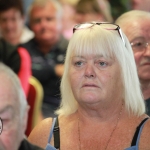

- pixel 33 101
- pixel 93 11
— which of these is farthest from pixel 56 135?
pixel 93 11

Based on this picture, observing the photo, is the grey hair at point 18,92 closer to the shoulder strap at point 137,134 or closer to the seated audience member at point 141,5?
the shoulder strap at point 137,134

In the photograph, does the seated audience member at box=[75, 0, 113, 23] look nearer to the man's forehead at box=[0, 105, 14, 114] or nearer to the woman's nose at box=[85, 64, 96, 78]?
the woman's nose at box=[85, 64, 96, 78]

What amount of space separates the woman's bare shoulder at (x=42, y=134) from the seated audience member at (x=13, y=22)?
1.98m

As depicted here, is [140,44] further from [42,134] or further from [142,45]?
[42,134]

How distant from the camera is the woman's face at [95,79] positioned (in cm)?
230

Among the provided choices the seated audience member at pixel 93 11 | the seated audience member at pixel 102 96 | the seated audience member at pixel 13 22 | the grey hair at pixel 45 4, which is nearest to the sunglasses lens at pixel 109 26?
the seated audience member at pixel 102 96

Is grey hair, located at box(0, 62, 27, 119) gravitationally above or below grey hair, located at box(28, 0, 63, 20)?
above

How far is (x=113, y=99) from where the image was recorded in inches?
93.0

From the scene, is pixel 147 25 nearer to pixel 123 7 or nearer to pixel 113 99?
pixel 113 99

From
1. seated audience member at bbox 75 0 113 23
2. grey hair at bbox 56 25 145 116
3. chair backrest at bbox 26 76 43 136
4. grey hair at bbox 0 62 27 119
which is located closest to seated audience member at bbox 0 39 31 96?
chair backrest at bbox 26 76 43 136

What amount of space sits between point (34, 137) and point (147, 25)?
0.90 metres

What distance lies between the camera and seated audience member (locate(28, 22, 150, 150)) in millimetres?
2303

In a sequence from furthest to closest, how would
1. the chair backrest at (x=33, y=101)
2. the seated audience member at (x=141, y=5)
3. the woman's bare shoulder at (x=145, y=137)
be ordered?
the chair backrest at (x=33, y=101) < the seated audience member at (x=141, y=5) < the woman's bare shoulder at (x=145, y=137)

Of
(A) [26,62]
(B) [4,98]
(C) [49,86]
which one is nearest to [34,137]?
(B) [4,98]
